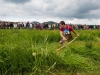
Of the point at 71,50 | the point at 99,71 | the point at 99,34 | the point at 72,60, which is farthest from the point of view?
the point at 99,34

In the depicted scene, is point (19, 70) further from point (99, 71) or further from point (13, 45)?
point (99, 71)

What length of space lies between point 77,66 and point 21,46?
129 cm

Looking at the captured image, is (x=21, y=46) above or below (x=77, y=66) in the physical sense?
above

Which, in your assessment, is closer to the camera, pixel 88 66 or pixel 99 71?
pixel 99 71

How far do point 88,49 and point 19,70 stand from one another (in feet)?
7.81

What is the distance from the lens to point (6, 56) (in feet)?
15.1

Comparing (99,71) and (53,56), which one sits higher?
(53,56)

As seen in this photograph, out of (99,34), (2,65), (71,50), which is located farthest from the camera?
(99,34)

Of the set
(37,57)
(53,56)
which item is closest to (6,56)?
(37,57)

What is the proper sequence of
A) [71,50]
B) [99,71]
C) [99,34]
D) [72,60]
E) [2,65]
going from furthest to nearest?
[99,34] < [71,50] < [72,60] < [99,71] < [2,65]

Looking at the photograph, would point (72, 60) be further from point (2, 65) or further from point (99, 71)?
point (2, 65)

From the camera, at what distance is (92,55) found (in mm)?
6059

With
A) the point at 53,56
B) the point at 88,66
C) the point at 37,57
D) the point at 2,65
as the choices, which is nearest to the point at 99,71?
the point at 88,66

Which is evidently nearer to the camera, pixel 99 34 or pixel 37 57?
pixel 37 57
